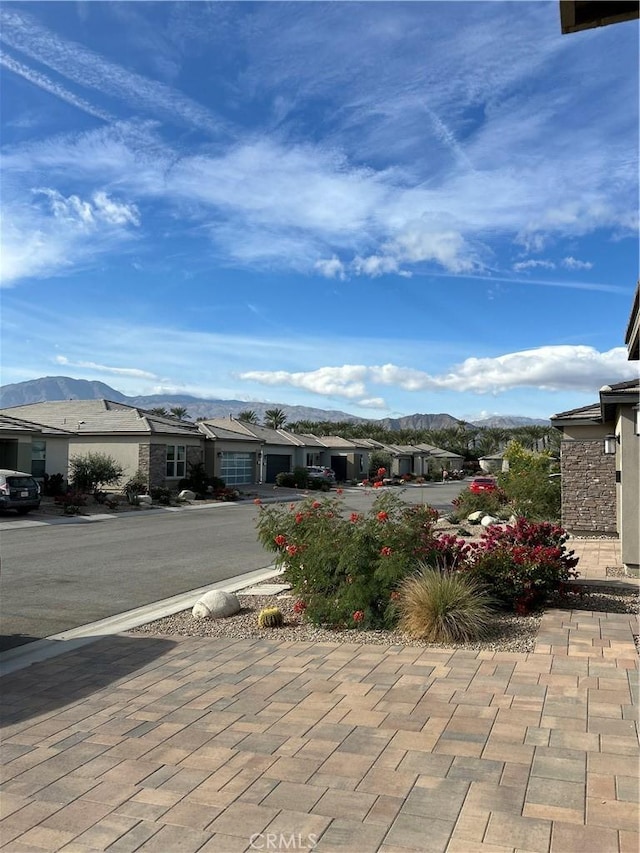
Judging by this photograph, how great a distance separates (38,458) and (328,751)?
29.9m

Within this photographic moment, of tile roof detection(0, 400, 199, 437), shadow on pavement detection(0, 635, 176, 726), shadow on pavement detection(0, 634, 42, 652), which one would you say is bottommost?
shadow on pavement detection(0, 634, 42, 652)

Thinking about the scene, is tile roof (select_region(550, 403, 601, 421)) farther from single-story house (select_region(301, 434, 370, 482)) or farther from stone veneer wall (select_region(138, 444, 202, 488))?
single-story house (select_region(301, 434, 370, 482))

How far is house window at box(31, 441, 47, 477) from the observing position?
31562mm

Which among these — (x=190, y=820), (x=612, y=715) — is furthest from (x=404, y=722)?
(x=190, y=820)

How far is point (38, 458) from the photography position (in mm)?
31828

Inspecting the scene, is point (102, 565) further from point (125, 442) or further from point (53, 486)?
point (125, 442)

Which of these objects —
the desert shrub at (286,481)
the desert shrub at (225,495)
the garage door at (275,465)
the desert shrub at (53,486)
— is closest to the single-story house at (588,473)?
the desert shrub at (225,495)

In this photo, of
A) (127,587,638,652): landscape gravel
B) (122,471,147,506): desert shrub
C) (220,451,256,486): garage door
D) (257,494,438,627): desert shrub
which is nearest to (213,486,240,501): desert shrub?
(122,471,147,506): desert shrub

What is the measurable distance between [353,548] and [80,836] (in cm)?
484

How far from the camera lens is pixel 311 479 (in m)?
48.7

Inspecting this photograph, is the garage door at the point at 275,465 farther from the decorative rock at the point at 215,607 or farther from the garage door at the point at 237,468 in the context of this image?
the decorative rock at the point at 215,607

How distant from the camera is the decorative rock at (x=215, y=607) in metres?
8.88

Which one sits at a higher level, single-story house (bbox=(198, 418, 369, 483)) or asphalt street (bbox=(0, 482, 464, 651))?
single-story house (bbox=(198, 418, 369, 483))

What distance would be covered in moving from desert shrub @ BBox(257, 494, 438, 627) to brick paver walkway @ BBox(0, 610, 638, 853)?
2.76 feet
